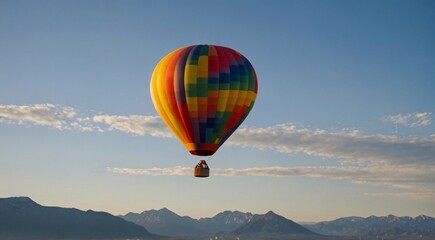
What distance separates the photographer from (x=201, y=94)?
8369 cm

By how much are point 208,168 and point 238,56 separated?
20.2 meters

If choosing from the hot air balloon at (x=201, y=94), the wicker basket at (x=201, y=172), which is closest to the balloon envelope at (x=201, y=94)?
the hot air balloon at (x=201, y=94)

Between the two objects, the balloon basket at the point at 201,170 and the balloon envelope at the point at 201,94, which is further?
the balloon envelope at the point at 201,94

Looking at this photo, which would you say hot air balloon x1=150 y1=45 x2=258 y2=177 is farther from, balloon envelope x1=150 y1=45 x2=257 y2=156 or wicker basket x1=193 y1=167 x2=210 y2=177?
wicker basket x1=193 y1=167 x2=210 y2=177

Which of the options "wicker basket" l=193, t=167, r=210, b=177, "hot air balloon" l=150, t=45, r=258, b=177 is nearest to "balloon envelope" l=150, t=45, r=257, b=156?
"hot air balloon" l=150, t=45, r=258, b=177

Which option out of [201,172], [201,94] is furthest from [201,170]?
[201,94]

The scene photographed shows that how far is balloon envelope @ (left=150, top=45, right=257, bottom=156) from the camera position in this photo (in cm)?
8375

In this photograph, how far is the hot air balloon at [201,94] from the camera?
275 ft

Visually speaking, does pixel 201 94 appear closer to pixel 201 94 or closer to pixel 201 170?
pixel 201 94

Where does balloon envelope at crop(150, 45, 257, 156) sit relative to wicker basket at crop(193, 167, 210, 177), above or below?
above

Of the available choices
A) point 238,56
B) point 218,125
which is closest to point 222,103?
point 218,125

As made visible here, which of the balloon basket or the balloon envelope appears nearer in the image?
Result: the balloon basket

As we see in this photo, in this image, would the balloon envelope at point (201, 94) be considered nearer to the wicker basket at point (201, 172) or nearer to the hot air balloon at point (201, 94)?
the hot air balloon at point (201, 94)

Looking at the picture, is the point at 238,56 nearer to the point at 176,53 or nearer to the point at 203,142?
the point at 176,53
